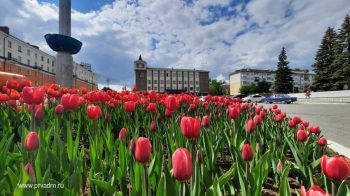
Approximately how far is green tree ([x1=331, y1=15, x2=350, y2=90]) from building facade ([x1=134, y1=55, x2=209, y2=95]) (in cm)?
5093

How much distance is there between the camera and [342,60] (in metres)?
44.7

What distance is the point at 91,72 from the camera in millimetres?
109312

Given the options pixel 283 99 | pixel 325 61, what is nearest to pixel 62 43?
pixel 283 99

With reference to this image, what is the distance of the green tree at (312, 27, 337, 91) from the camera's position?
46.2 meters

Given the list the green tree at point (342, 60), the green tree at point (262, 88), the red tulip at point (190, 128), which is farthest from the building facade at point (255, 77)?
the red tulip at point (190, 128)

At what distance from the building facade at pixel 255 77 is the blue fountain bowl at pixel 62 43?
334 feet

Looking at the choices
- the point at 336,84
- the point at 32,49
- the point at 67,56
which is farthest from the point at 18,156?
the point at 32,49

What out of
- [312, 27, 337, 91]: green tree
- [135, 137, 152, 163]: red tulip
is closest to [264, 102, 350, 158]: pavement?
[135, 137, 152, 163]: red tulip

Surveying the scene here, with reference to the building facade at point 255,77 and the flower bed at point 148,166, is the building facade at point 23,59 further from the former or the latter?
the building facade at point 255,77

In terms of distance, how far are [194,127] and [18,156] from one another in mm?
1380

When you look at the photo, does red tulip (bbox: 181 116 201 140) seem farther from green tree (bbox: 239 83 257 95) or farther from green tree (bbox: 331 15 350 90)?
green tree (bbox: 239 83 257 95)

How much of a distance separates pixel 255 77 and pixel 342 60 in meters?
68.3

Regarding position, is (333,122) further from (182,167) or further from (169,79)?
(169,79)

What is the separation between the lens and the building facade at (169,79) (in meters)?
93.8
